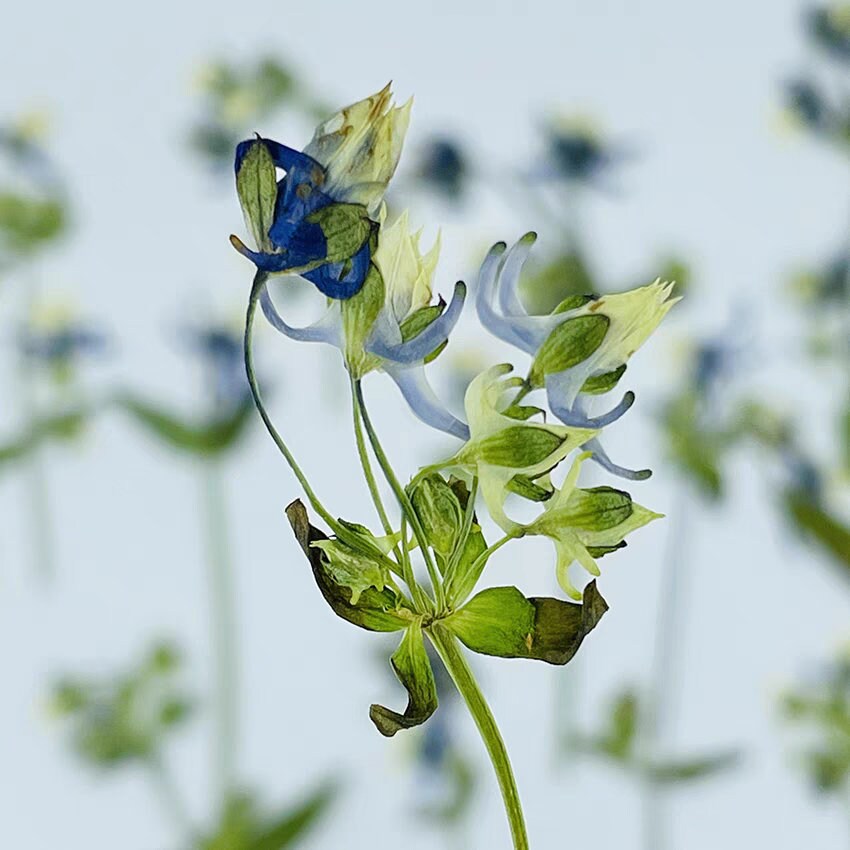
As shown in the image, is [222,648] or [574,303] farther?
[222,648]

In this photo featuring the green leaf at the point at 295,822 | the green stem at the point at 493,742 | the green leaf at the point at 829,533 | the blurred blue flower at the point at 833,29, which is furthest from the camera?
the blurred blue flower at the point at 833,29

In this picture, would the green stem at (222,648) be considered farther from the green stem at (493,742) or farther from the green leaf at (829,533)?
the green stem at (493,742)

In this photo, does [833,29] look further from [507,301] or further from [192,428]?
[507,301]

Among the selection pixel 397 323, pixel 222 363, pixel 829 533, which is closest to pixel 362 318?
pixel 397 323

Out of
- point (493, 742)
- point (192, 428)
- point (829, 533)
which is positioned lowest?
point (493, 742)

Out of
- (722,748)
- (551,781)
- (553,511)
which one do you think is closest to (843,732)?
(722,748)

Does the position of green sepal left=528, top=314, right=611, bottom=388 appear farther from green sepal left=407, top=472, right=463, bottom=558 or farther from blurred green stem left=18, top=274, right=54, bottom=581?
blurred green stem left=18, top=274, right=54, bottom=581

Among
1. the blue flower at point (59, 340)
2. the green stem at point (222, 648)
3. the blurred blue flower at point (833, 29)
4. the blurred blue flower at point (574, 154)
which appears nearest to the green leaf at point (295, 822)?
the green stem at point (222, 648)

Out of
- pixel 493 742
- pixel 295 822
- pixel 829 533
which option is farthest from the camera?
pixel 295 822
